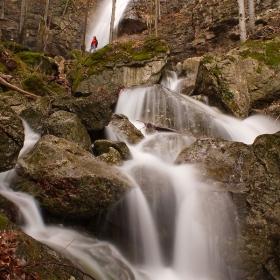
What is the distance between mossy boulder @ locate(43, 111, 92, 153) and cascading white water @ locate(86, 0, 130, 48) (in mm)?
20178

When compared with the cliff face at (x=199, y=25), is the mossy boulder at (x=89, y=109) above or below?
below

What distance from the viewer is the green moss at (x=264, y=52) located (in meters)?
10.6

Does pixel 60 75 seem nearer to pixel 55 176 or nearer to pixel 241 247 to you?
pixel 55 176

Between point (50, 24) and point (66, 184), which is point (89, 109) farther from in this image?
point (50, 24)

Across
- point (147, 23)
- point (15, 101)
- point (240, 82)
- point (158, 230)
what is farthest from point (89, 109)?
point (147, 23)

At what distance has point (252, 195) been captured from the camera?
172 inches

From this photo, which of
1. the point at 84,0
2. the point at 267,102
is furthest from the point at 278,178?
the point at 84,0

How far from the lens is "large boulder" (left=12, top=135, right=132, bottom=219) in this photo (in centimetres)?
399

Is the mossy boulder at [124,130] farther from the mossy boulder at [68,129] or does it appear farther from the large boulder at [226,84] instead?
the large boulder at [226,84]

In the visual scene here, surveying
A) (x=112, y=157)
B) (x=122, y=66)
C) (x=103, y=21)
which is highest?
(x=103, y=21)

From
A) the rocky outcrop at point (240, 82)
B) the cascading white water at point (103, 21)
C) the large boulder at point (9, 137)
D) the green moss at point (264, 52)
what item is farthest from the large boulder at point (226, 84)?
the cascading white water at point (103, 21)

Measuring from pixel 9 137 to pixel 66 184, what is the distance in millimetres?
1005

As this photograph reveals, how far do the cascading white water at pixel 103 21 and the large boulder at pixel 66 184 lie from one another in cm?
2211

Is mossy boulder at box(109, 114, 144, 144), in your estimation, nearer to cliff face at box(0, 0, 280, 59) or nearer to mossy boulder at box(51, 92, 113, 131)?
mossy boulder at box(51, 92, 113, 131)
